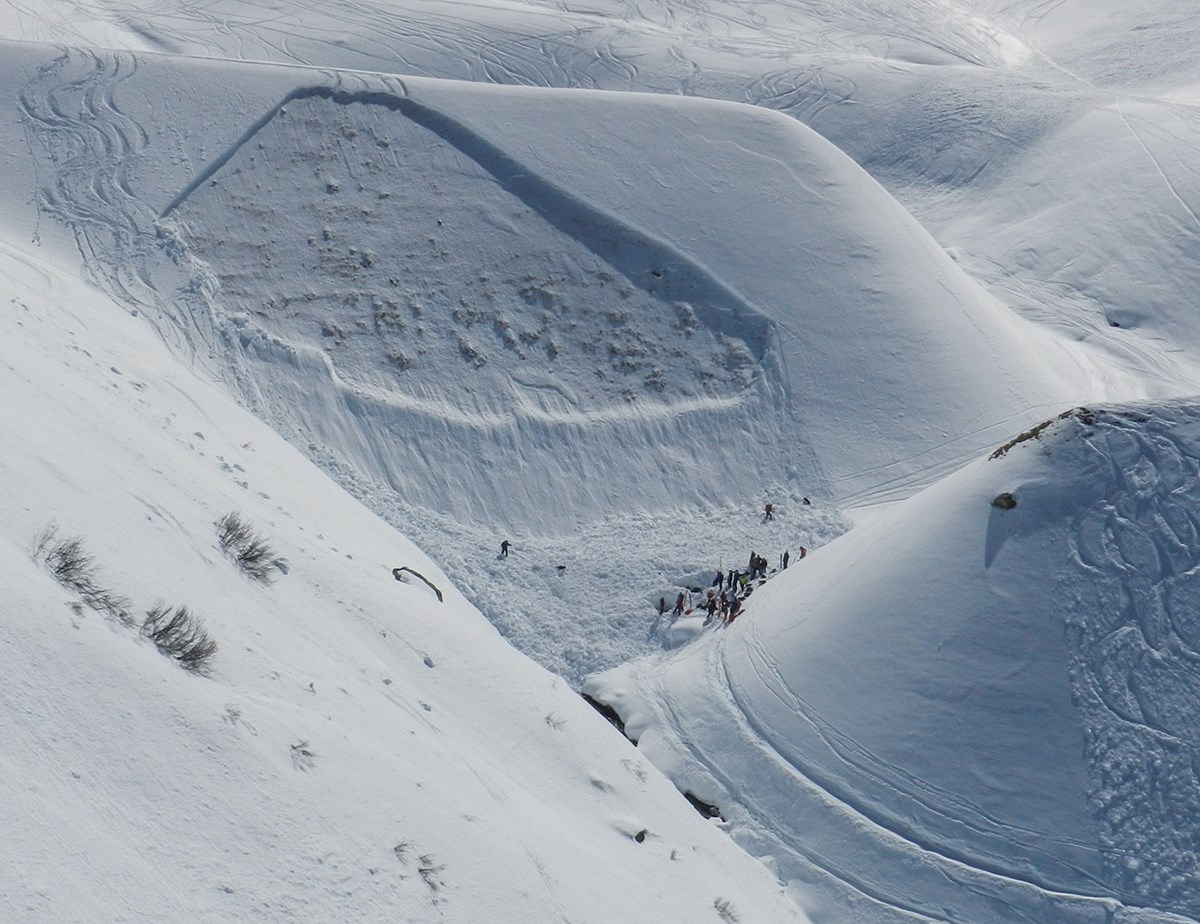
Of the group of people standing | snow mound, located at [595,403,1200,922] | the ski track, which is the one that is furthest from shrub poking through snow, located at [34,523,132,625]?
the ski track

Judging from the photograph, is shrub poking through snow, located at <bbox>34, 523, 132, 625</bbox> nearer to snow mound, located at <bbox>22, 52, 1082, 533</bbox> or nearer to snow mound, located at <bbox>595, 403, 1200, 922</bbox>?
snow mound, located at <bbox>595, 403, 1200, 922</bbox>

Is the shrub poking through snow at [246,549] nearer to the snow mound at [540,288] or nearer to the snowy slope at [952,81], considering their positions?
the snow mound at [540,288]

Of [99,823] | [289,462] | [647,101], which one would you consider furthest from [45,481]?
[647,101]

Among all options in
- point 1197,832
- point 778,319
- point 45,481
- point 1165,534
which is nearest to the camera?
point 45,481

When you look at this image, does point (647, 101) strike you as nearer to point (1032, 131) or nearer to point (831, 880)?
point (1032, 131)

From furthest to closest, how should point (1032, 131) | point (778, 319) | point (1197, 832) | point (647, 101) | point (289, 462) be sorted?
point (1032, 131) → point (647, 101) → point (778, 319) → point (289, 462) → point (1197, 832)

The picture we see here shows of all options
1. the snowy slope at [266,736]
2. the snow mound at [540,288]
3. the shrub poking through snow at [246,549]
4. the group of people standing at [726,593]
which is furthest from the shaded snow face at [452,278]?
the shrub poking through snow at [246,549]

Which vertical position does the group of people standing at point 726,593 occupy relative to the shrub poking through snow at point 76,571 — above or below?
below
